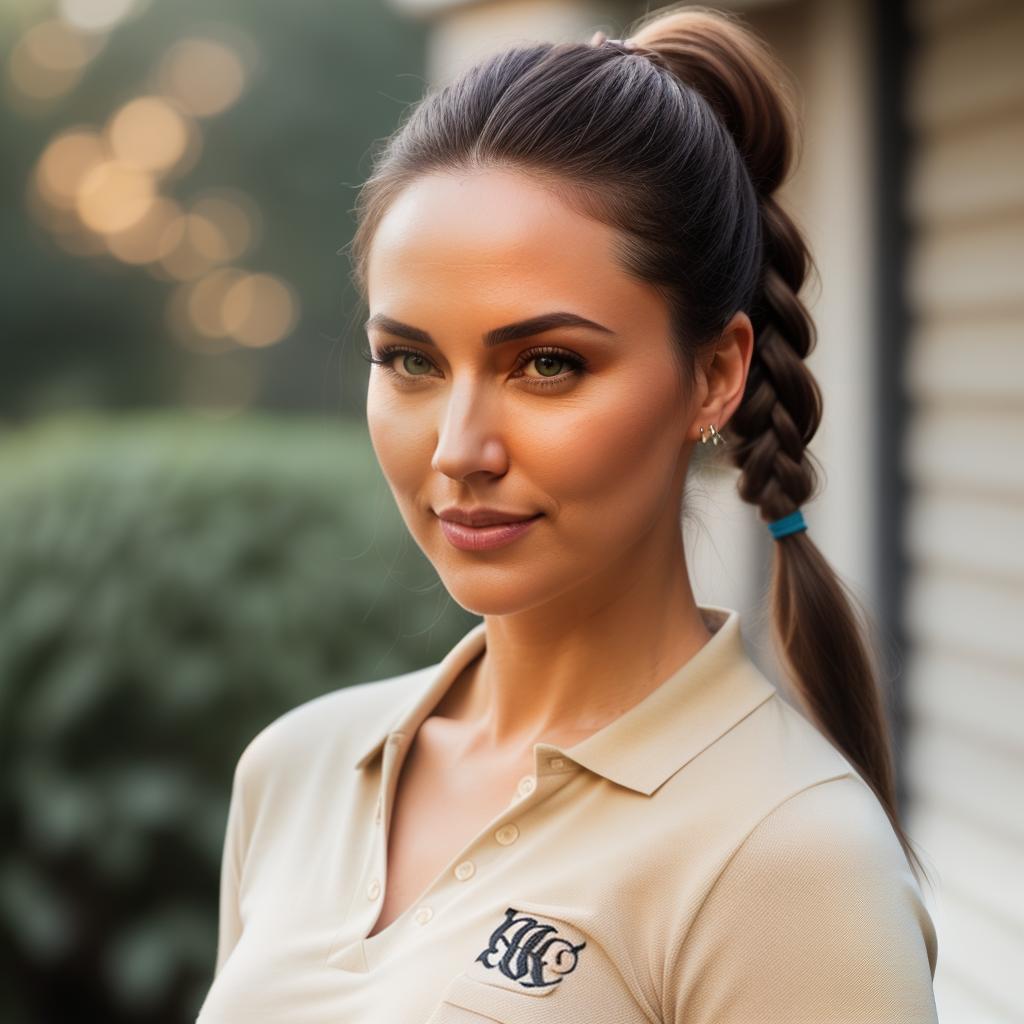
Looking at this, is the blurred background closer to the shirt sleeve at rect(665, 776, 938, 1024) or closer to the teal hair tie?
the teal hair tie

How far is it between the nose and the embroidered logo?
1.49ft

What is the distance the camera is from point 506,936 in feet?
4.97

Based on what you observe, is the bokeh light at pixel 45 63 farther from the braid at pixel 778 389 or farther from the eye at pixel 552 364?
the eye at pixel 552 364

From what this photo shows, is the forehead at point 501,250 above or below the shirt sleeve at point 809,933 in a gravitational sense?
above

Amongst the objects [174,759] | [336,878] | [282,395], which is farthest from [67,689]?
[282,395]

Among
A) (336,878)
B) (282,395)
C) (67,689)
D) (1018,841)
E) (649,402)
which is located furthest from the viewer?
(282,395)

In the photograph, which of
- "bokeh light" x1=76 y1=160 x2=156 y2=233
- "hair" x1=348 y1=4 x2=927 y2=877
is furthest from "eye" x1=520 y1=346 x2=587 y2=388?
"bokeh light" x1=76 y1=160 x2=156 y2=233

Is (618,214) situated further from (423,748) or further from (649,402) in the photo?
(423,748)

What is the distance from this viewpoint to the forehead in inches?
59.3

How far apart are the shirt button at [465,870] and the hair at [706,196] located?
0.44 m

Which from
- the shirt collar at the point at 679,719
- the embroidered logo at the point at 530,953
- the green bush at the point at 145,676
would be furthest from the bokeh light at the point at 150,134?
the embroidered logo at the point at 530,953

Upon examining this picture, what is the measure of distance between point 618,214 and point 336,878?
0.82 meters

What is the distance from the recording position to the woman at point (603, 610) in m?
1.47

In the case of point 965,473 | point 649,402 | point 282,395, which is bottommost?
point 282,395
